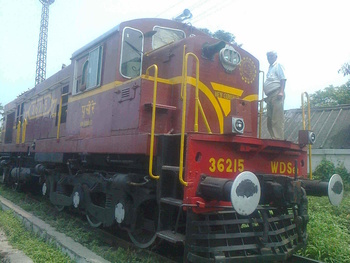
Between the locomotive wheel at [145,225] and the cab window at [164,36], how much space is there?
8.11ft

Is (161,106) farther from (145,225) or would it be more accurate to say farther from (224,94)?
(145,225)

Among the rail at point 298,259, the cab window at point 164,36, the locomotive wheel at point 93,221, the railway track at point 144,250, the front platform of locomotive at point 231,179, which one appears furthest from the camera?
the locomotive wheel at point 93,221

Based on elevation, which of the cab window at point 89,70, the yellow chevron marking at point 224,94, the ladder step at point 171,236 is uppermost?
the cab window at point 89,70

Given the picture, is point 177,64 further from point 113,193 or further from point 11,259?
point 11,259

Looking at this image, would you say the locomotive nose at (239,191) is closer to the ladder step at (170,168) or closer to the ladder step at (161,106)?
the ladder step at (170,168)

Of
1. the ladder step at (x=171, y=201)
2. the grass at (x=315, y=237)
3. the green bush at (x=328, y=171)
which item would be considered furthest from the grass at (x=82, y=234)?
the green bush at (x=328, y=171)

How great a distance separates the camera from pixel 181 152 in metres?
3.57

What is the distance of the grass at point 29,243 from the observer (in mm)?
4375

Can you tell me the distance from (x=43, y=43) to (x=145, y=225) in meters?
30.2

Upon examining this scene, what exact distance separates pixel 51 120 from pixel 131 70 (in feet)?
12.4

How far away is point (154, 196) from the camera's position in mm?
4219

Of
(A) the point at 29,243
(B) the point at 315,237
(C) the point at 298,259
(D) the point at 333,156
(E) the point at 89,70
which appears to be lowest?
(A) the point at 29,243

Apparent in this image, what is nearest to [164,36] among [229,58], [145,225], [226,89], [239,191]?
[229,58]

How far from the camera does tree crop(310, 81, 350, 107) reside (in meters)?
24.4
